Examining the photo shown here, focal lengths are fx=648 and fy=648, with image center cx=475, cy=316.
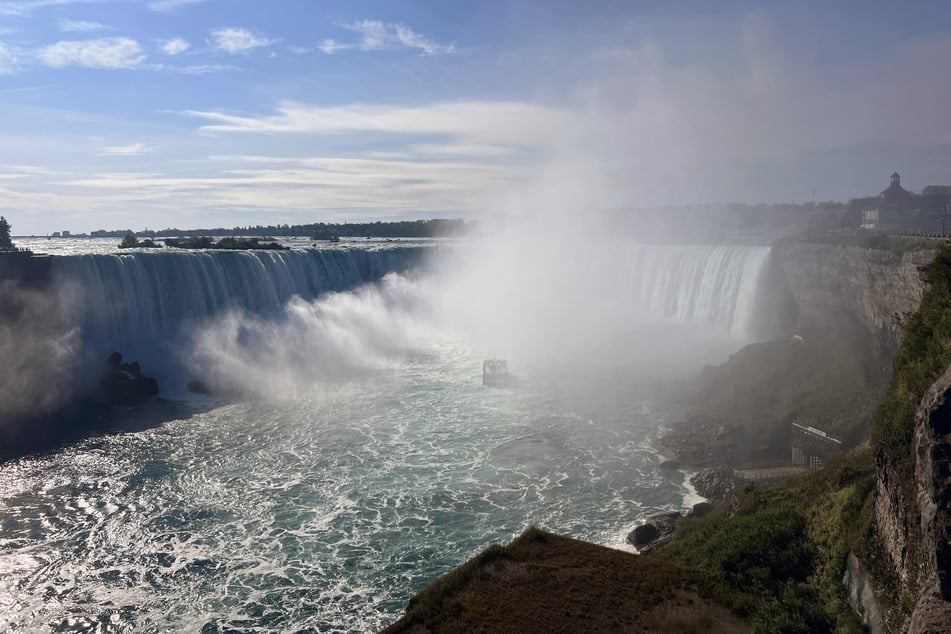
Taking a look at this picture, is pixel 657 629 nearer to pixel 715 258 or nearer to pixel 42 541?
pixel 42 541

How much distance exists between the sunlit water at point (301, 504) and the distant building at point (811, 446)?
350 cm

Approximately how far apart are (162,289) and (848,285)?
1096 inches

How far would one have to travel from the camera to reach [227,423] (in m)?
21.8

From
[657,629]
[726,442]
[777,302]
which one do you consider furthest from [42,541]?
[777,302]

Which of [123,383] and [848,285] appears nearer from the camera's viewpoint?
[848,285]

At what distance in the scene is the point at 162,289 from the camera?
29.0 m

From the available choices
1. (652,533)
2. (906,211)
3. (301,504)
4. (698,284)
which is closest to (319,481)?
(301,504)

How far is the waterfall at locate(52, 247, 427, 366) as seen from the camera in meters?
26.4

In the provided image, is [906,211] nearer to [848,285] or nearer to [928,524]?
[848,285]

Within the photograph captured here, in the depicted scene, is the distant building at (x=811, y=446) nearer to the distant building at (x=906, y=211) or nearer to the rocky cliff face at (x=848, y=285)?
the rocky cliff face at (x=848, y=285)

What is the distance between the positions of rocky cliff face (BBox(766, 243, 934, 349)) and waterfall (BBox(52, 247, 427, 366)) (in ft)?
79.0

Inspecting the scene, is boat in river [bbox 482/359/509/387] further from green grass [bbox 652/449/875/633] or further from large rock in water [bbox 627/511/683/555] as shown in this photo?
green grass [bbox 652/449/875/633]

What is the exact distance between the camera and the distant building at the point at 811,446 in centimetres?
1611

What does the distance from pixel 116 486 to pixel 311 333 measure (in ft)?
53.7
